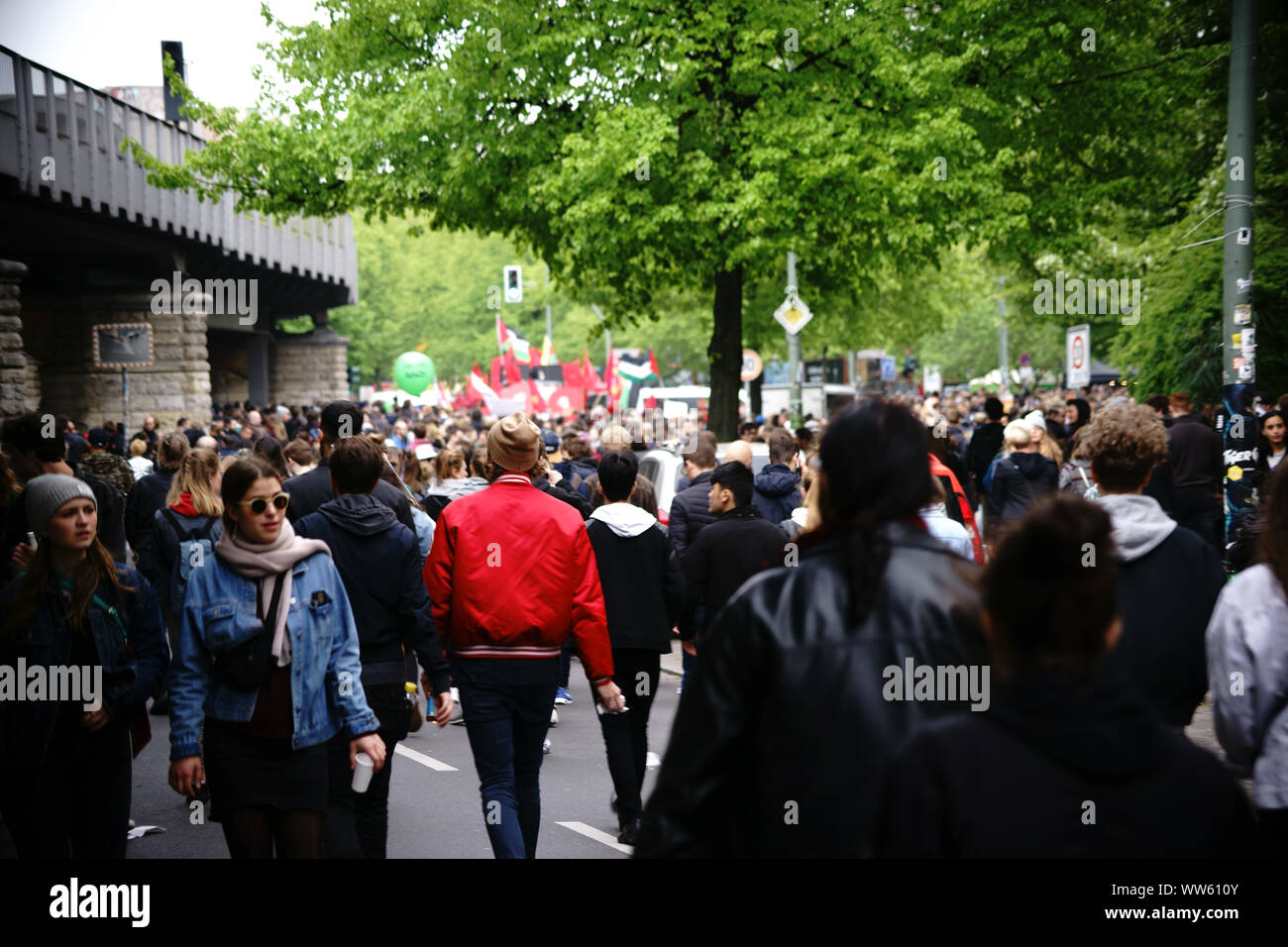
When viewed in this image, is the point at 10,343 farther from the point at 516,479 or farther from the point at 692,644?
the point at 516,479

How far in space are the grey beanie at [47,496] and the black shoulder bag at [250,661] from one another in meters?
0.81

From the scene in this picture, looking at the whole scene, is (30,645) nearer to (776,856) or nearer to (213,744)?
(213,744)

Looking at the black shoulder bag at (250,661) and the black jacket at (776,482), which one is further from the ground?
the black jacket at (776,482)

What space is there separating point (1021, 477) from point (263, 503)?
8106 mm

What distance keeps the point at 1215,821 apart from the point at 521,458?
3799 millimetres

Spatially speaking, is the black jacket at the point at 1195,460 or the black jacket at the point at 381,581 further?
the black jacket at the point at 1195,460

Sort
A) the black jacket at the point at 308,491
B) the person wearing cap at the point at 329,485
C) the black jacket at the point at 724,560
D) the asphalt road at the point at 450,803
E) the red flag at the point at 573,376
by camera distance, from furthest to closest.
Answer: the red flag at the point at 573,376, the black jacket at the point at 308,491, the black jacket at the point at 724,560, the person wearing cap at the point at 329,485, the asphalt road at the point at 450,803

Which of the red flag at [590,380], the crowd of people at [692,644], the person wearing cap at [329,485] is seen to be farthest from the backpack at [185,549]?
the red flag at [590,380]

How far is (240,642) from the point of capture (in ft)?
15.1

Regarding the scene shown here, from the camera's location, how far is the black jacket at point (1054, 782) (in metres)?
2.14

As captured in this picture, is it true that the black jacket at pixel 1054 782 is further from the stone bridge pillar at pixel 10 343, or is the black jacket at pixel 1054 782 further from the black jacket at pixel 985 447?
the stone bridge pillar at pixel 10 343

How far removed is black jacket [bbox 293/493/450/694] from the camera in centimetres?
548

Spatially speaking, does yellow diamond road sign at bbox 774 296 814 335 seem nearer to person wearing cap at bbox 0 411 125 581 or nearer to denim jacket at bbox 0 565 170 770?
person wearing cap at bbox 0 411 125 581

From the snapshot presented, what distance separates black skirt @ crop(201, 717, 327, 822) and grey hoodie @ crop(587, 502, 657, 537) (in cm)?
262
